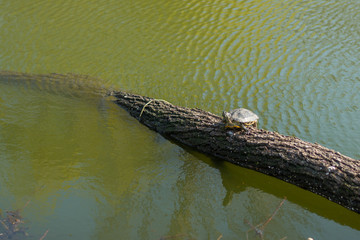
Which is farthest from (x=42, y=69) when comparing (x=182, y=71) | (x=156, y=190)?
(x=156, y=190)

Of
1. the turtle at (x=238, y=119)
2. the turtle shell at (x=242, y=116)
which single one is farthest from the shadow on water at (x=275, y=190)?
the turtle shell at (x=242, y=116)

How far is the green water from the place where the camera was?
13.0ft

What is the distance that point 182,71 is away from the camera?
6605 millimetres

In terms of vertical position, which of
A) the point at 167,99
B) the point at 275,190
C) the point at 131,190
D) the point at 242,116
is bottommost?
the point at 275,190

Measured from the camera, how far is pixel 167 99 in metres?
5.91

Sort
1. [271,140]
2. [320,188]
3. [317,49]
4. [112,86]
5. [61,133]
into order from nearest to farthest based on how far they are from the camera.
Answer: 1. [320,188]
2. [271,140]
3. [61,133]
4. [112,86]
5. [317,49]

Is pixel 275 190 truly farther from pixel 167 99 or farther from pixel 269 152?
pixel 167 99

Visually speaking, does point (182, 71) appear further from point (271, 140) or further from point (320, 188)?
point (320, 188)

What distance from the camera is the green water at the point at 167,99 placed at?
3.96m

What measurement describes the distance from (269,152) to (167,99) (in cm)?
221

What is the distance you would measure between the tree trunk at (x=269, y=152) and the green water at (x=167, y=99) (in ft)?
0.64

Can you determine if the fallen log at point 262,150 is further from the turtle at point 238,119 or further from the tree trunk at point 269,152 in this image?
the turtle at point 238,119

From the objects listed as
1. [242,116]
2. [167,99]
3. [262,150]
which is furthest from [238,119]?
[167,99]

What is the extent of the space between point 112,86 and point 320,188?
3794 millimetres
